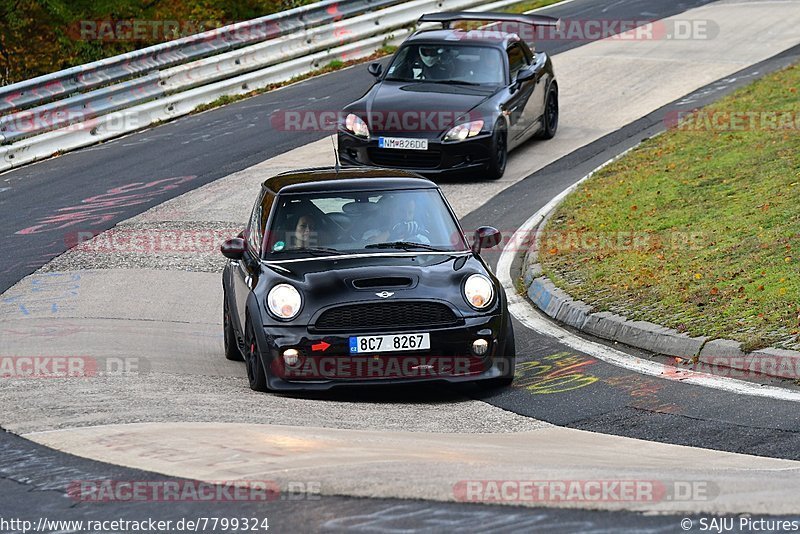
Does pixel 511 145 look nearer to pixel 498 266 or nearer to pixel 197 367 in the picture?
pixel 498 266

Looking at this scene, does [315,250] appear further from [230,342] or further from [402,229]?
[230,342]

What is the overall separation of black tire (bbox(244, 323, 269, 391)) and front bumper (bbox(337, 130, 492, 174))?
7498 mm

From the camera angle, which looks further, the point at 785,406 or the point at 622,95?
the point at 622,95

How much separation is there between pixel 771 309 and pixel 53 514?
6327 millimetres

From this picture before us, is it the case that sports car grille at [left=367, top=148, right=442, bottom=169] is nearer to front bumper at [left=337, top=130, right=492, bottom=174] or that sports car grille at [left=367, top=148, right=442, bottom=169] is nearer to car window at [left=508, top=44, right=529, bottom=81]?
front bumper at [left=337, top=130, right=492, bottom=174]

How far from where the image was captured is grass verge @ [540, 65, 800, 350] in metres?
10.8

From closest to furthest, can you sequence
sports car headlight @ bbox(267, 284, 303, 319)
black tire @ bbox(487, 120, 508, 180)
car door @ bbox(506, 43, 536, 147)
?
sports car headlight @ bbox(267, 284, 303, 319) < black tire @ bbox(487, 120, 508, 180) < car door @ bbox(506, 43, 536, 147)

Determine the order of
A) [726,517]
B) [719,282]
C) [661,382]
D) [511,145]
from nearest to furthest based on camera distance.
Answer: [726,517] < [661,382] < [719,282] < [511,145]

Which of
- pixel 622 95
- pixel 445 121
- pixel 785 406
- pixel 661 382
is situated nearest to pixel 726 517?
pixel 785 406

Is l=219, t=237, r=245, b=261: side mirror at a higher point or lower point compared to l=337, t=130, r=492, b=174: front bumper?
higher

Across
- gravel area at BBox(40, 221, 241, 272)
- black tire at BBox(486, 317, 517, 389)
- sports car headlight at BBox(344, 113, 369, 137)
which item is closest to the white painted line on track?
black tire at BBox(486, 317, 517, 389)

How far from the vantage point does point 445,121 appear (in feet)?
55.9

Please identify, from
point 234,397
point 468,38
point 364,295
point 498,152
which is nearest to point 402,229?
point 364,295

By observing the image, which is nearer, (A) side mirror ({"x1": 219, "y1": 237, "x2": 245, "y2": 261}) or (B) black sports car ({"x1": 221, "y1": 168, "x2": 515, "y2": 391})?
(B) black sports car ({"x1": 221, "y1": 168, "x2": 515, "y2": 391})
